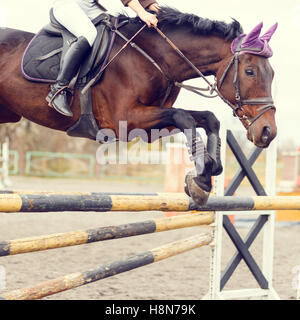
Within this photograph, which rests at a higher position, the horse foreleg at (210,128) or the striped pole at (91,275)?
the horse foreleg at (210,128)

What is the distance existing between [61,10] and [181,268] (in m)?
2.98

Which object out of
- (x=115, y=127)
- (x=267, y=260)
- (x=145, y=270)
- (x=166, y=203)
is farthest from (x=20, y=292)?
(x=145, y=270)

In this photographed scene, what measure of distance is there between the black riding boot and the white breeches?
0.07 metres

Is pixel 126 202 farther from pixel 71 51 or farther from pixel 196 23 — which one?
pixel 196 23

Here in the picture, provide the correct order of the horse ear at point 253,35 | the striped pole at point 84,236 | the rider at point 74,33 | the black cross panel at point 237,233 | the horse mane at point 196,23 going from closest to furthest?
the striped pole at point 84,236 → the horse ear at point 253,35 → the rider at point 74,33 → the horse mane at point 196,23 → the black cross panel at point 237,233

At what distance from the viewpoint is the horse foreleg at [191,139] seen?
2.64 metres

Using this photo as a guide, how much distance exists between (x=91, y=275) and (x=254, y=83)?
1438 millimetres

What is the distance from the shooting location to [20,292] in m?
2.12

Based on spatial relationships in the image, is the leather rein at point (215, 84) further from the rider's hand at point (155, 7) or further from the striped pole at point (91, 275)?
the striped pole at point (91, 275)

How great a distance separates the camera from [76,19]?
2979 millimetres

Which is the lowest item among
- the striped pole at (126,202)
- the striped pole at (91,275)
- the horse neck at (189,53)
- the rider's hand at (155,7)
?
the striped pole at (91,275)

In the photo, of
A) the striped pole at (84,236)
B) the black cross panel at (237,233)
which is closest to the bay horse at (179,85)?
the striped pole at (84,236)

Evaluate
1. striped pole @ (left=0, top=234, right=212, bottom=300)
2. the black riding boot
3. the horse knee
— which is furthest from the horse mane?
striped pole @ (left=0, top=234, right=212, bottom=300)

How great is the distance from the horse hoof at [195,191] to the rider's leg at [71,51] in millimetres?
832
